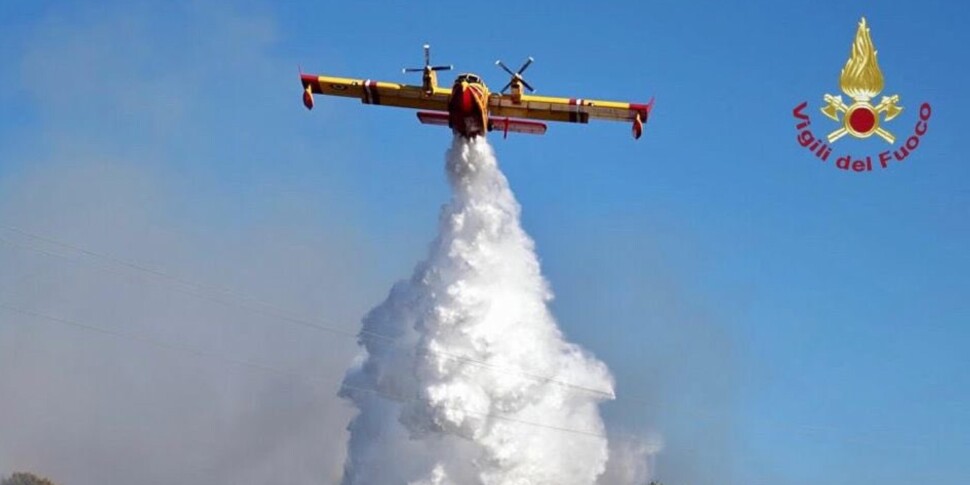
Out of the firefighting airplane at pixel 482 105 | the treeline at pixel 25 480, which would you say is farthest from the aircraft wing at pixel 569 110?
the treeline at pixel 25 480

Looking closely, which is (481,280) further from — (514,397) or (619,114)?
(619,114)

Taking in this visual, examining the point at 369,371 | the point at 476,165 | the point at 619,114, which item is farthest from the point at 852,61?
the point at 369,371

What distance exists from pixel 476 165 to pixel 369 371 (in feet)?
42.8

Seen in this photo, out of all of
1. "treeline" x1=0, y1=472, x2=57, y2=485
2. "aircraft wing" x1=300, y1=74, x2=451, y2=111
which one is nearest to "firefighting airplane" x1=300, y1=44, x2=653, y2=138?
"aircraft wing" x1=300, y1=74, x2=451, y2=111

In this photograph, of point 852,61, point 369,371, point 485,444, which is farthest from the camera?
point 369,371

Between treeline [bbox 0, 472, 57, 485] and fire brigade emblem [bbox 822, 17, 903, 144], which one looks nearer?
fire brigade emblem [bbox 822, 17, 903, 144]

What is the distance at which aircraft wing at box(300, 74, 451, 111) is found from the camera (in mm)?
73062

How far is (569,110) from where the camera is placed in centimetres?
7456

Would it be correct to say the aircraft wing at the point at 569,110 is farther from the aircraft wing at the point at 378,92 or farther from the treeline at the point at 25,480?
the treeline at the point at 25,480

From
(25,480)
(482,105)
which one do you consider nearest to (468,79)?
(482,105)

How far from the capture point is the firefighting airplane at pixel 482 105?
71812 mm

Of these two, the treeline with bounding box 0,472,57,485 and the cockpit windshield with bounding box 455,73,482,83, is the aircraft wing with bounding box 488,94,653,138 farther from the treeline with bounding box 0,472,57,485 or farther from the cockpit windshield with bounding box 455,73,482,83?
the treeline with bounding box 0,472,57,485

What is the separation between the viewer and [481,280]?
73875mm

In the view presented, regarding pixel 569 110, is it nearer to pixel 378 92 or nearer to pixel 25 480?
pixel 378 92
